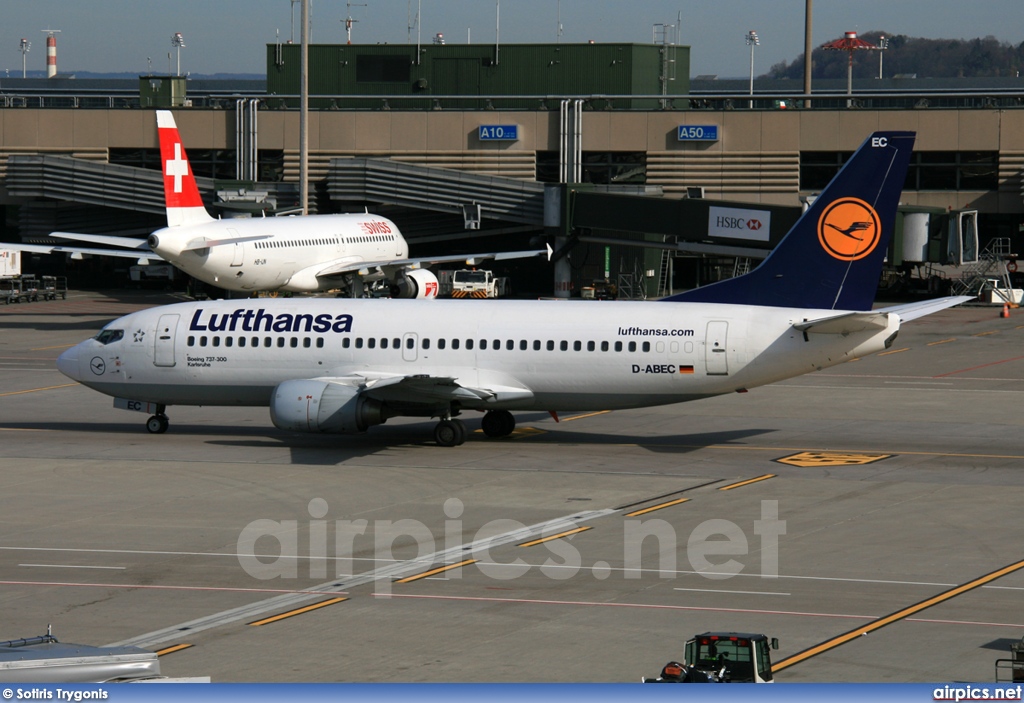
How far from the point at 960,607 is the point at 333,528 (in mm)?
12670

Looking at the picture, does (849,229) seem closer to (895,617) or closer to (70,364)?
(895,617)

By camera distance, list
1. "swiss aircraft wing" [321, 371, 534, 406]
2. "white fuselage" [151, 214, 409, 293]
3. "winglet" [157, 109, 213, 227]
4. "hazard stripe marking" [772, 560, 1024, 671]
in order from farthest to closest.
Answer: "winglet" [157, 109, 213, 227], "white fuselage" [151, 214, 409, 293], "swiss aircraft wing" [321, 371, 534, 406], "hazard stripe marking" [772, 560, 1024, 671]

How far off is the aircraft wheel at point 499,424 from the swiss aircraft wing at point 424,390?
2.28 metres

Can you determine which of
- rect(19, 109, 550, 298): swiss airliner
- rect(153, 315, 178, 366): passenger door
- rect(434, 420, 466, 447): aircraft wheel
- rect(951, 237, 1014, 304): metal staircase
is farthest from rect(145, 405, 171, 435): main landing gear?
rect(951, 237, 1014, 304): metal staircase

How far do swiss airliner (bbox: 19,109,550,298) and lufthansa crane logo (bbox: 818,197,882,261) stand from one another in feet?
109

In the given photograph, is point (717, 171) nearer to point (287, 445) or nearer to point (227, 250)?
point (227, 250)

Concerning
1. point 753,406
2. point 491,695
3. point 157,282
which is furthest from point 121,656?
point 157,282

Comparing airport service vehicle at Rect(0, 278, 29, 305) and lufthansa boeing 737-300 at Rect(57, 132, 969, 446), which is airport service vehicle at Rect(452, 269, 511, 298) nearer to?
airport service vehicle at Rect(0, 278, 29, 305)

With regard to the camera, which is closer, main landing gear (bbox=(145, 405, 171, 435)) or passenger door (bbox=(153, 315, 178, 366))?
passenger door (bbox=(153, 315, 178, 366))

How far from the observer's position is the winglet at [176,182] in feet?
219

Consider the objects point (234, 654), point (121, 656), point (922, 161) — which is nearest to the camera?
point (121, 656)

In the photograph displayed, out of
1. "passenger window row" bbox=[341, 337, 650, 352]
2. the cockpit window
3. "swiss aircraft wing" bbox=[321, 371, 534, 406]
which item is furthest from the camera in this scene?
the cockpit window

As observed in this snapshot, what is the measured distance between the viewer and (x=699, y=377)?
1435 inches

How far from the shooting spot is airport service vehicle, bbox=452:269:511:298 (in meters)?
83.5
